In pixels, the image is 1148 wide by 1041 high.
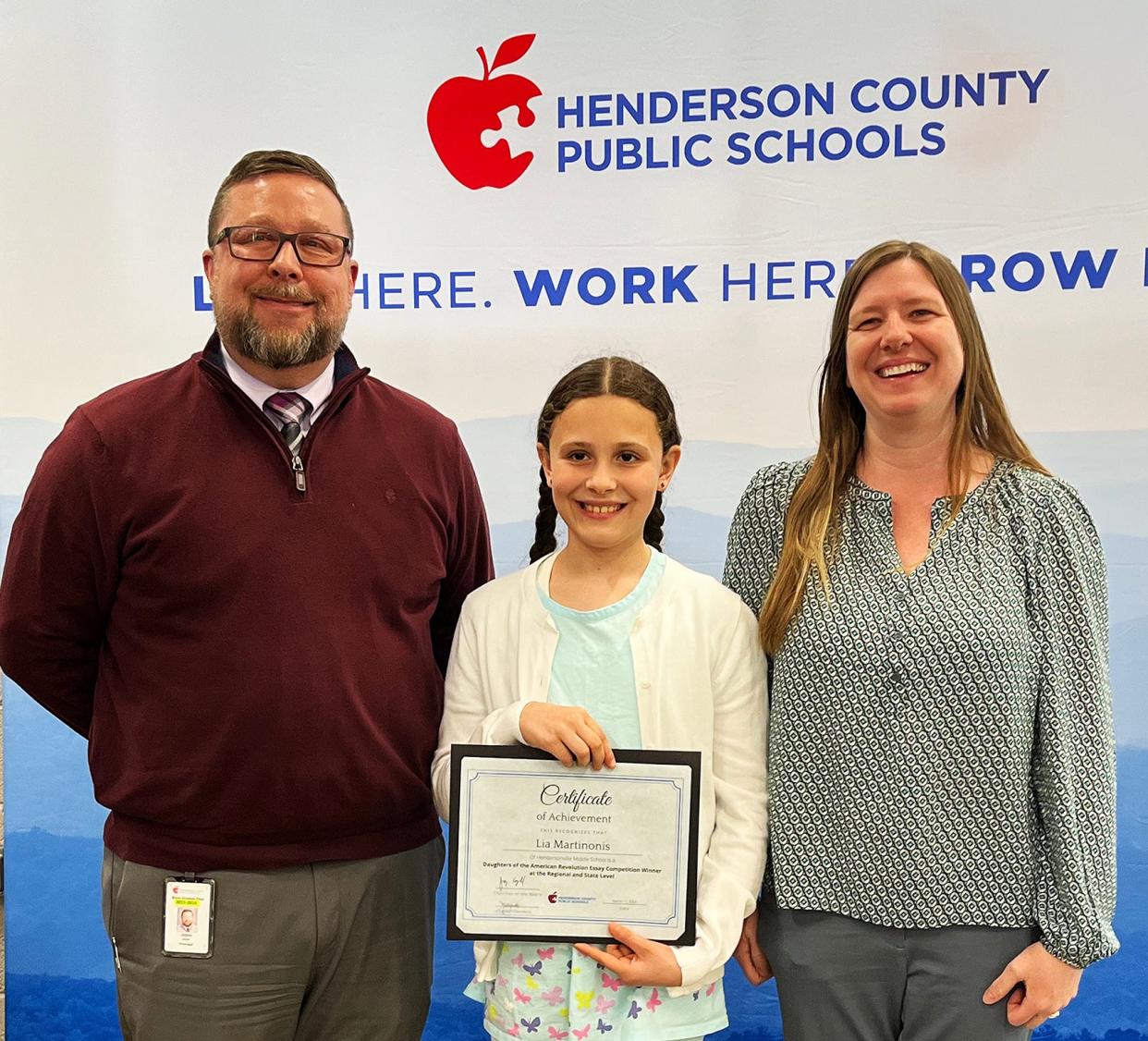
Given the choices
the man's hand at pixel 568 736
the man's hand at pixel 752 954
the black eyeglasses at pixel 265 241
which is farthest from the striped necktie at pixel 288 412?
the man's hand at pixel 752 954

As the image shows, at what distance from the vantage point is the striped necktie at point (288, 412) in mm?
1992

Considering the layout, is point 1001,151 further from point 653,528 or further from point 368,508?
point 368,508

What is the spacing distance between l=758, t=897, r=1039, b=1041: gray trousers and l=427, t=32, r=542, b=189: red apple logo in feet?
6.63

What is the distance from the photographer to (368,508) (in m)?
2.00

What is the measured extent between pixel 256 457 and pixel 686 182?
1.48m

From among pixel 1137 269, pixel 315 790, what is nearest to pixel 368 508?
pixel 315 790

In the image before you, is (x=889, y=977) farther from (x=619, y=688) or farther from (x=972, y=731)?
(x=619, y=688)

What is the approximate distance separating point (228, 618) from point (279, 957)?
0.62m

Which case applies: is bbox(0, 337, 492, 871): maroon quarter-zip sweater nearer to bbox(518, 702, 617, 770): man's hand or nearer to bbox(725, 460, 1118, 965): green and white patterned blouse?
bbox(518, 702, 617, 770): man's hand

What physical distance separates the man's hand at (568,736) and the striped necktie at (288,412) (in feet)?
2.26

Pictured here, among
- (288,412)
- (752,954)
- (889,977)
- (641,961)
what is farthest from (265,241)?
(889,977)

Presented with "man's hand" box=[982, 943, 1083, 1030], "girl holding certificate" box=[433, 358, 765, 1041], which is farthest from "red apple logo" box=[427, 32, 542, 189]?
"man's hand" box=[982, 943, 1083, 1030]

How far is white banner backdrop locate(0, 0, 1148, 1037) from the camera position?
2766 millimetres

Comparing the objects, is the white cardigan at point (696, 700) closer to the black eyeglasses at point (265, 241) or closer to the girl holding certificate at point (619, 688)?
the girl holding certificate at point (619, 688)
